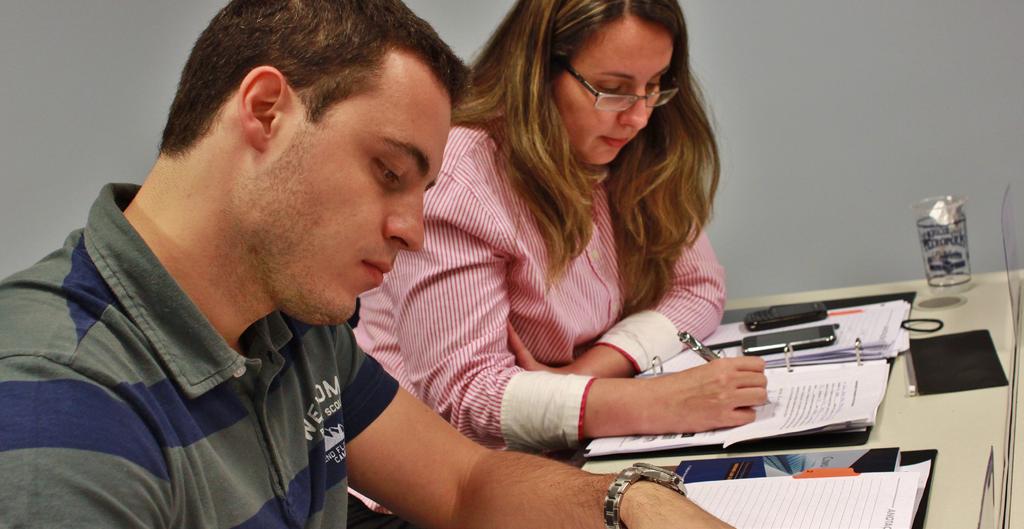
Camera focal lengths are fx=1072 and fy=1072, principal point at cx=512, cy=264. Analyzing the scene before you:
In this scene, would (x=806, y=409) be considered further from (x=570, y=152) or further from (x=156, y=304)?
(x=156, y=304)

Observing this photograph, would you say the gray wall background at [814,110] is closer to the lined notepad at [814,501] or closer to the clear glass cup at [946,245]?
the clear glass cup at [946,245]

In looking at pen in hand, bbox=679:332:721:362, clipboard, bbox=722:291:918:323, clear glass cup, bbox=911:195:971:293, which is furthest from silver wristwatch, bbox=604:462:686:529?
clear glass cup, bbox=911:195:971:293

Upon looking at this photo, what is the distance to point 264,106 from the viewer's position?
0.97 meters

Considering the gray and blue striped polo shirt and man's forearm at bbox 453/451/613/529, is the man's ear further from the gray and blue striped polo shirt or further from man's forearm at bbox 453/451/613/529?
man's forearm at bbox 453/451/613/529

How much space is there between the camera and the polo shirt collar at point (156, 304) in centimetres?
90

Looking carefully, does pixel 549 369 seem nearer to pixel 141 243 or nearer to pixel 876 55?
pixel 141 243

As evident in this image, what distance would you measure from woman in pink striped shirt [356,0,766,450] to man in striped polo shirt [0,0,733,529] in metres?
0.43

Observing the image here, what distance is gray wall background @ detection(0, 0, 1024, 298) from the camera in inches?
88.7

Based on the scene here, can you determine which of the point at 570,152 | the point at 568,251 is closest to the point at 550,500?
the point at 568,251

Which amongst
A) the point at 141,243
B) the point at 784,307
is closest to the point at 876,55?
the point at 784,307

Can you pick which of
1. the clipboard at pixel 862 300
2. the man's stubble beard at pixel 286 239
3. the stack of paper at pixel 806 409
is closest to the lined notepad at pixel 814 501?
the stack of paper at pixel 806 409

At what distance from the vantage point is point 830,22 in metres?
2.52

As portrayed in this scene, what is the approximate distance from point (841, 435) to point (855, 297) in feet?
2.80

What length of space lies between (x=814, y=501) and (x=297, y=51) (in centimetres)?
72
